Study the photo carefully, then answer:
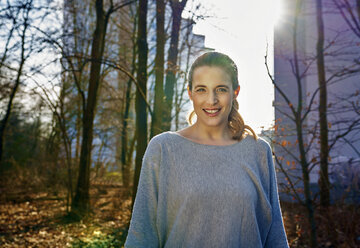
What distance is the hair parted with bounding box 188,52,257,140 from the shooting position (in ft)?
6.89

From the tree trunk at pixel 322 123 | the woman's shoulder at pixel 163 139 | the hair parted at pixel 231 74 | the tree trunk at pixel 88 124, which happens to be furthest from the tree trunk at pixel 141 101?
the woman's shoulder at pixel 163 139

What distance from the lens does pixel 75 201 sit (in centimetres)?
860

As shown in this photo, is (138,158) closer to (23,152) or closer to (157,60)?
(157,60)

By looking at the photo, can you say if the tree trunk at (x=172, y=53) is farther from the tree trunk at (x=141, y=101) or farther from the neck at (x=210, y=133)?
the neck at (x=210, y=133)

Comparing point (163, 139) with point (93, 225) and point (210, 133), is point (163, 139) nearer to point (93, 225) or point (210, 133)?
point (210, 133)

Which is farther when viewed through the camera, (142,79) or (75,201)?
(75,201)

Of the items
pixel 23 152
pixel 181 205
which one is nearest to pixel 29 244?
pixel 181 205

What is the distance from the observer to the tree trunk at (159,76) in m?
6.10

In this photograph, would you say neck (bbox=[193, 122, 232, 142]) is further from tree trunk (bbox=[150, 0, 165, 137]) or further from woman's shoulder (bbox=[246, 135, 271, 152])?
tree trunk (bbox=[150, 0, 165, 137])

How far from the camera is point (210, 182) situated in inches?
76.3

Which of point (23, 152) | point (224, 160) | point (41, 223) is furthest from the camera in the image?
point (23, 152)

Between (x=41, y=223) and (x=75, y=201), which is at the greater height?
(x=75, y=201)

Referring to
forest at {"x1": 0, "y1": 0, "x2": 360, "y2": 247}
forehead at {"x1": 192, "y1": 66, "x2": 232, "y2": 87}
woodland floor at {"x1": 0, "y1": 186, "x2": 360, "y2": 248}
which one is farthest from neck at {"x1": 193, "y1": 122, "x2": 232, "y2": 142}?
woodland floor at {"x1": 0, "y1": 186, "x2": 360, "y2": 248}

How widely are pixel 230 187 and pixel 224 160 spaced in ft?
0.59
